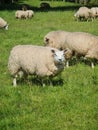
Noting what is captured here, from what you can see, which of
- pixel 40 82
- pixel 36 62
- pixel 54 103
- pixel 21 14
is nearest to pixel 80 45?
pixel 40 82

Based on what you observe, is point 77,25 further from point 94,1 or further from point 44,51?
point 94,1

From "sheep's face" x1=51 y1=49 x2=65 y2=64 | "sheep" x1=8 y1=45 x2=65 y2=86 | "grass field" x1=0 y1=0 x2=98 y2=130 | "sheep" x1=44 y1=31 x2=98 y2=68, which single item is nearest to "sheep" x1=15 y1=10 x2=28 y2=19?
"sheep" x1=44 y1=31 x2=98 y2=68

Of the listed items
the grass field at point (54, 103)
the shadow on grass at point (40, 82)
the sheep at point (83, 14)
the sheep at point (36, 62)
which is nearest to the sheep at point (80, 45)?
the grass field at point (54, 103)

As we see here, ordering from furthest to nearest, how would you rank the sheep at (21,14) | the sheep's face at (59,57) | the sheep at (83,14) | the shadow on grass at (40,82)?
the sheep at (21,14) → the sheep at (83,14) → the shadow on grass at (40,82) → the sheep's face at (59,57)

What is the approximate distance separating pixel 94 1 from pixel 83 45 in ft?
145

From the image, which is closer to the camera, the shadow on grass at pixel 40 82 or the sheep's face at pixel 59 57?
the sheep's face at pixel 59 57

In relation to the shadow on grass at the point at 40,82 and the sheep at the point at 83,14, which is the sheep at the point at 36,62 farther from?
the sheep at the point at 83,14

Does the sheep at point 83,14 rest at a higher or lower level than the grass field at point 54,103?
lower

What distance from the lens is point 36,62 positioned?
11.2 m

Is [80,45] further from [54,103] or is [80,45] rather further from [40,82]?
[54,103]

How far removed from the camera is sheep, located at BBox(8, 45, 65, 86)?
11062 mm

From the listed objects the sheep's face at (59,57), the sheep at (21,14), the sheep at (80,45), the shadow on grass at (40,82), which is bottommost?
the sheep at (21,14)

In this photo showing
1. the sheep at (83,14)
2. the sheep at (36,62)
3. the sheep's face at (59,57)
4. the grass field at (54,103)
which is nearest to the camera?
the grass field at (54,103)

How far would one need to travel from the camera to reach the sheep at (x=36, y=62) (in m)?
11.1
